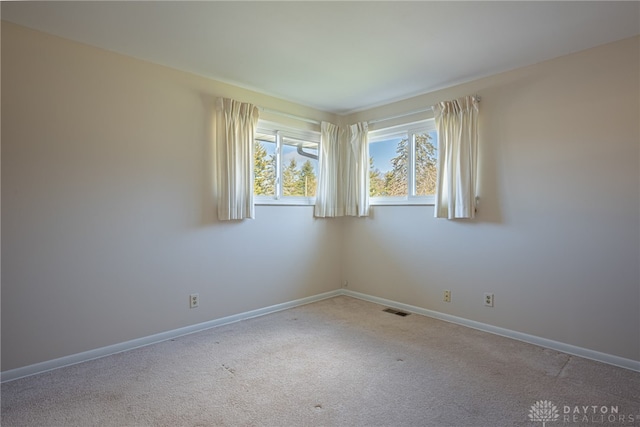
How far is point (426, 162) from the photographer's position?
12.5ft

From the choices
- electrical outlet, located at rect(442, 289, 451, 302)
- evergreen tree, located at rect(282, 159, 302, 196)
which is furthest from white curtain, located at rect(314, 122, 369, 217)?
electrical outlet, located at rect(442, 289, 451, 302)

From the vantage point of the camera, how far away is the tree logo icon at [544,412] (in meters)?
1.91

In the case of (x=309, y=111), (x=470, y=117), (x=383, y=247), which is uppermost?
(x=309, y=111)

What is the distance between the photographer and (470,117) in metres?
3.27

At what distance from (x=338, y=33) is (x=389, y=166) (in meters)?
2.00

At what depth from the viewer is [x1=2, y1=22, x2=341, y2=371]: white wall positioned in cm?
235

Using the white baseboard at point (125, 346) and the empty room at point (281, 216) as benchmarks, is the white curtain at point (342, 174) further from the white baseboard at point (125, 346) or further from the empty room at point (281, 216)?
the white baseboard at point (125, 346)

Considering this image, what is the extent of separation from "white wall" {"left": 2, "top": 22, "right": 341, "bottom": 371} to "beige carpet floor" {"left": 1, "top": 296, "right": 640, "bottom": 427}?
30cm

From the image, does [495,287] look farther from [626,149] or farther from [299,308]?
[299,308]

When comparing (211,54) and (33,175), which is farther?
(211,54)

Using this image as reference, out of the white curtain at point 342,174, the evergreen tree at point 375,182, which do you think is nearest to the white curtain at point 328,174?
the white curtain at point 342,174

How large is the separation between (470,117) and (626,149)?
3.93ft

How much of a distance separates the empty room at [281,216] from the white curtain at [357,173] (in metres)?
0.52

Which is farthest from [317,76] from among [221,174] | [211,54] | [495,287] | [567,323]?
[567,323]
